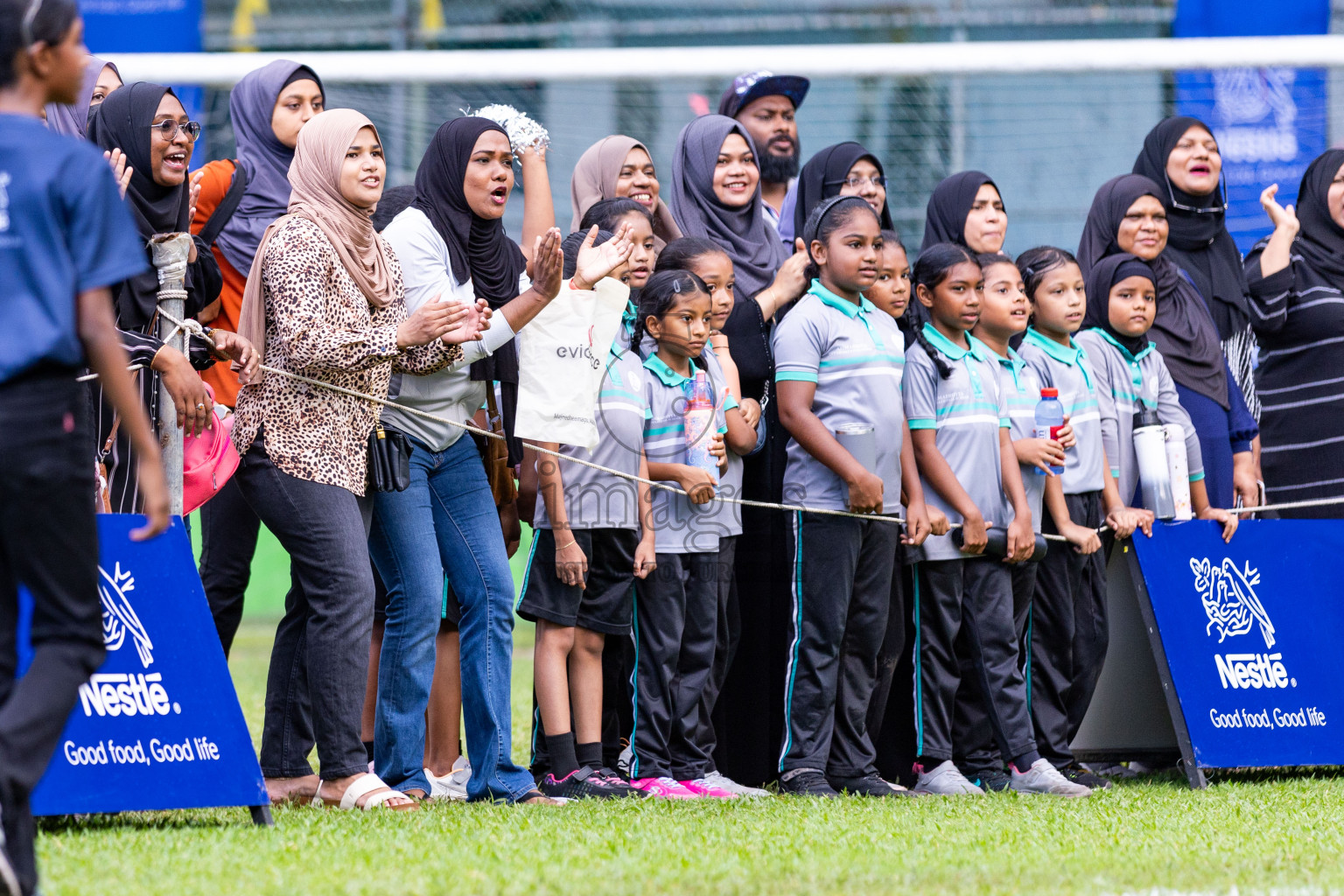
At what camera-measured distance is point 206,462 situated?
4.57 metres

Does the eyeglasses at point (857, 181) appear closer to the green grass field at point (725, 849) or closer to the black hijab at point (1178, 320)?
the black hijab at point (1178, 320)

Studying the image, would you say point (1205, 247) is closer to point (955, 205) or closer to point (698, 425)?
point (955, 205)

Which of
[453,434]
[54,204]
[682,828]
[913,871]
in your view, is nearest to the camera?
[54,204]

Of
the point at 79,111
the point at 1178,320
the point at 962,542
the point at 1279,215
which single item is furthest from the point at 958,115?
the point at 79,111

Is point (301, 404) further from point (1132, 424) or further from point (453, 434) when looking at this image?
point (1132, 424)

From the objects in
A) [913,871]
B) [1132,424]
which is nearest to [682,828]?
[913,871]

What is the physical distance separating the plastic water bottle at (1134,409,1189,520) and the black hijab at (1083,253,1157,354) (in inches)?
16.3

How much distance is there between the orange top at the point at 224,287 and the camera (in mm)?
5426

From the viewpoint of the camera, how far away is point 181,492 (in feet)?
14.7

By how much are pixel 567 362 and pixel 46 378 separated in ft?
7.23

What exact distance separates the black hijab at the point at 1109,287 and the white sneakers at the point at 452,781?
2898 millimetres

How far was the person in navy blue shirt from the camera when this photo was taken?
3.01 metres

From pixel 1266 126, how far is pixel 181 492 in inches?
356

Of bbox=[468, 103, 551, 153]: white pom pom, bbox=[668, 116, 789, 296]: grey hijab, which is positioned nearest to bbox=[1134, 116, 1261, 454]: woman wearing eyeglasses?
bbox=[668, 116, 789, 296]: grey hijab
